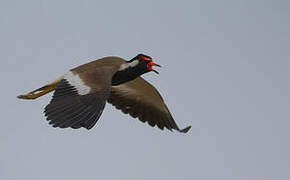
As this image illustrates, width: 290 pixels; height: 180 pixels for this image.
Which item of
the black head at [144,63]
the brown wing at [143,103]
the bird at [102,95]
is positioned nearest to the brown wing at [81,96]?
the bird at [102,95]

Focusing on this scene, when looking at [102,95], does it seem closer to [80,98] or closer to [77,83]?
[80,98]

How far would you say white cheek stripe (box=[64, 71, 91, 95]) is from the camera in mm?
5496

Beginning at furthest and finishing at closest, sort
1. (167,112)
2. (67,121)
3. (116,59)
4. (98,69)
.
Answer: (167,112) → (116,59) → (98,69) → (67,121)

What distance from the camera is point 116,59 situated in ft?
22.0

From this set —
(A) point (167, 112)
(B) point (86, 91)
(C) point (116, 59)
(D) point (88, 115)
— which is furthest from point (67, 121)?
(A) point (167, 112)

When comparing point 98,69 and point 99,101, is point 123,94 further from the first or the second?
point 99,101

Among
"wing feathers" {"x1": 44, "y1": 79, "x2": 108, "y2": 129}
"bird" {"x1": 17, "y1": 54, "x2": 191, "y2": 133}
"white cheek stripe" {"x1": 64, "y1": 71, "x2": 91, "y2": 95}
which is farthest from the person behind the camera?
"white cheek stripe" {"x1": 64, "y1": 71, "x2": 91, "y2": 95}

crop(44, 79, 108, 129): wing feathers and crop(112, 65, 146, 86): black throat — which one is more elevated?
crop(112, 65, 146, 86): black throat

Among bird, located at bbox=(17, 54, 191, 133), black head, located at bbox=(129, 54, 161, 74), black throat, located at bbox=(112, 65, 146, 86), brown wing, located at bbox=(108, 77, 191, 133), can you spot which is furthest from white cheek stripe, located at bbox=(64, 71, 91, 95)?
brown wing, located at bbox=(108, 77, 191, 133)

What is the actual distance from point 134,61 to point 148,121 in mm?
974

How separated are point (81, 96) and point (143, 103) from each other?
193 centimetres

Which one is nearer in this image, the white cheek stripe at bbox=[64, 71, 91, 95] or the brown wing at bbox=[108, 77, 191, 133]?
the white cheek stripe at bbox=[64, 71, 91, 95]

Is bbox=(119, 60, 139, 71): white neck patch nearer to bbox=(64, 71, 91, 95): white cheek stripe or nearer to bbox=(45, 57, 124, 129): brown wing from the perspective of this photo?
bbox=(45, 57, 124, 129): brown wing

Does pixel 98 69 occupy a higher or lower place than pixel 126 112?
higher
